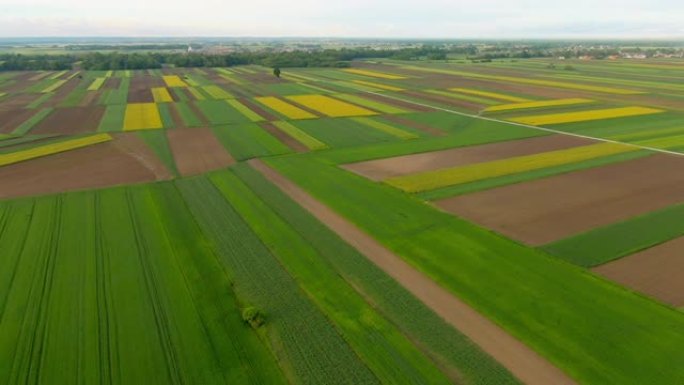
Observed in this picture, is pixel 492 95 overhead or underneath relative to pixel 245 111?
overhead

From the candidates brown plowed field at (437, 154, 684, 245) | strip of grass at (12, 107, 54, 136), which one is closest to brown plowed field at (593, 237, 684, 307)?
brown plowed field at (437, 154, 684, 245)

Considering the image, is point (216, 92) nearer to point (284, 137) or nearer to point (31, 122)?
point (31, 122)

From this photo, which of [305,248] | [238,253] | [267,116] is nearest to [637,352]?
[305,248]

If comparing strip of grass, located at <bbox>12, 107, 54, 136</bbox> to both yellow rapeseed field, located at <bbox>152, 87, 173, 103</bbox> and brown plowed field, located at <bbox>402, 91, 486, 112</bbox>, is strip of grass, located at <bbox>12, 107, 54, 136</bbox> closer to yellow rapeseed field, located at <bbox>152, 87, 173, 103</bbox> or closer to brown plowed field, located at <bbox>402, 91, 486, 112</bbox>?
yellow rapeseed field, located at <bbox>152, 87, 173, 103</bbox>

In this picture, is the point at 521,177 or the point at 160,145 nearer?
the point at 521,177

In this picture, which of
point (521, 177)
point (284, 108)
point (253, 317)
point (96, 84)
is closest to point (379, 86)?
point (284, 108)

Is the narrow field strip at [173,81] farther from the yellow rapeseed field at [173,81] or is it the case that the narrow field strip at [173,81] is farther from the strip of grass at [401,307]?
the strip of grass at [401,307]
